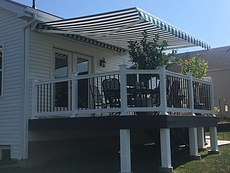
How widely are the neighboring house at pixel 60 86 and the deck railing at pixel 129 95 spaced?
26mm

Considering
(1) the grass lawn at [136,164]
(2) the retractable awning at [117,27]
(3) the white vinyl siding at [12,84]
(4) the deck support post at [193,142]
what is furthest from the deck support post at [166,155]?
(3) the white vinyl siding at [12,84]

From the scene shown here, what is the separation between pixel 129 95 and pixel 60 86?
2989 mm

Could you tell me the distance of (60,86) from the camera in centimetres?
1052

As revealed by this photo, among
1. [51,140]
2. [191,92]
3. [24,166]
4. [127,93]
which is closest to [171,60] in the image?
[191,92]

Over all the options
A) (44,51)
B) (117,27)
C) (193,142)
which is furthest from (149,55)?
(44,51)

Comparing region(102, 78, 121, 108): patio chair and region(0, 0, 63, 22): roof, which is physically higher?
region(0, 0, 63, 22): roof

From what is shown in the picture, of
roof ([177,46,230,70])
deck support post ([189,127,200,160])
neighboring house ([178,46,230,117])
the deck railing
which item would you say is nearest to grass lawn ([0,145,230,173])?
deck support post ([189,127,200,160])

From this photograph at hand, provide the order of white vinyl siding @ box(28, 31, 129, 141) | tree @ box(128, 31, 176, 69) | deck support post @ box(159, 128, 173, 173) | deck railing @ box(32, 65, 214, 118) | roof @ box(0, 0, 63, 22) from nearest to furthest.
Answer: deck support post @ box(159, 128, 173, 173) → deck railing @ box(32, 65, 214, 118) → roof @ box(0, 0, 63, 22) → tree @ box(128, 31, 176, 69) → white vinyl siding @ box(28, 31, 129, 141)

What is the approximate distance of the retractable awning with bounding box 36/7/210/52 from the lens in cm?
772

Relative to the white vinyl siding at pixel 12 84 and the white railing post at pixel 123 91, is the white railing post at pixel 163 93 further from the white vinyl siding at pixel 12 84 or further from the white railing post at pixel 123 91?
the white vinyl siding at pixel 12 84

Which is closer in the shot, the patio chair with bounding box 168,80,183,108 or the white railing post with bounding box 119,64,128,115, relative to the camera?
the white railing post with bounding box 119,64,128,115

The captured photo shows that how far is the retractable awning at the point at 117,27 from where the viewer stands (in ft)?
25.3

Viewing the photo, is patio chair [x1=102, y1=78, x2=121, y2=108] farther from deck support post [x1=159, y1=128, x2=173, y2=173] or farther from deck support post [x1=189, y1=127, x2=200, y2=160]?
deck support post [x1=189, y1=127, x2=200, y2=160]

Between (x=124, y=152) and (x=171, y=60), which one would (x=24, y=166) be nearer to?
(x=124, y=152)
